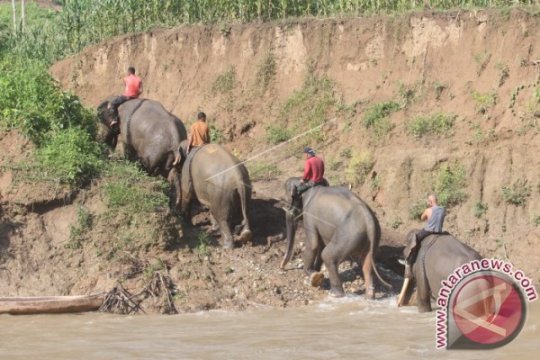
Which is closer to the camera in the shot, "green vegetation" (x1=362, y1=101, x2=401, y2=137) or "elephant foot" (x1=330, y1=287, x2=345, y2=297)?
"elephant foot" (x1=330, y1=287, x2=345, y2=297)

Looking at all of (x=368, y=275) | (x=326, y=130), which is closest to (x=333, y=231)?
(x=368, y=275)

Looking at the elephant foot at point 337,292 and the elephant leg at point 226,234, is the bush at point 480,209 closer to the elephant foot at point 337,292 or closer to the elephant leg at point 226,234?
the elephant foot at point 337,292

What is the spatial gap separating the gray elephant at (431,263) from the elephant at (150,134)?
14.6ft

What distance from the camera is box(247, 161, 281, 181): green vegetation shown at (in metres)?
20.3

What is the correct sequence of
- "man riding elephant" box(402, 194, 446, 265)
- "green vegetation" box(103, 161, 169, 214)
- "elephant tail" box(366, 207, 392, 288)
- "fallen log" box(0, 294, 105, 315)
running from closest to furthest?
"fallen log" box(0, 294, 105, 315) < "man riding elephant" box(402, 194, 446, 265) < "elephant tail" box(366, 207, 392, 288) < "green vegetation" box(103, 161, 169, 214)

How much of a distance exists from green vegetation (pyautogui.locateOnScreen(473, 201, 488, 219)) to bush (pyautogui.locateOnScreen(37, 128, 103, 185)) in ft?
22.8

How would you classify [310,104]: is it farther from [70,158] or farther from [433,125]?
[70,158]

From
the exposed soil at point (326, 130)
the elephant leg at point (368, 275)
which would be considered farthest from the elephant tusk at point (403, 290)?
the exposed soil at point (326, 130)

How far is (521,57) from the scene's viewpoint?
20.1 meters

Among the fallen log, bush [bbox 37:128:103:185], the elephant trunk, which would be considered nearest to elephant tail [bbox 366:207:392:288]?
the elephant trunk

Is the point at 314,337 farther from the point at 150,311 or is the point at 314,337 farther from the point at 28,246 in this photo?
the point at 28,246

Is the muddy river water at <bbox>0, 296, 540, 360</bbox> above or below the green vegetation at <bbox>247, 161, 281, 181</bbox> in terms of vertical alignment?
below

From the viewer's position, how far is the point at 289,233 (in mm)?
16109

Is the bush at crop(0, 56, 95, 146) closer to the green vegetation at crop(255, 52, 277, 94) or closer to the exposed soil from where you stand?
the exposed soil
